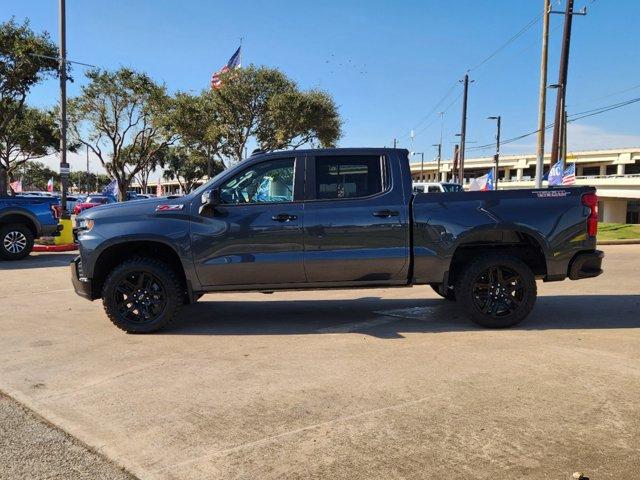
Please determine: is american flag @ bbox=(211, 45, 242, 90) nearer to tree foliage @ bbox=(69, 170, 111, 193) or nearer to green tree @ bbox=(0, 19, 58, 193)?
green tree @ bbox=(0, 19, 58, 193)

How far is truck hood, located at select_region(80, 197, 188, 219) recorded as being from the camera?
5969 mm

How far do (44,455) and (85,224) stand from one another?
10.6ft

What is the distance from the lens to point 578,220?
6121 mm

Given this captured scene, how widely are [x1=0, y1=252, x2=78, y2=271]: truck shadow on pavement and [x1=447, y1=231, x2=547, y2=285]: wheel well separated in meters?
9.38

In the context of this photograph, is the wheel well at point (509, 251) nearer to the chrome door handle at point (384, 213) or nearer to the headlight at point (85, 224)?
the chrome door handle at point (384, 213)

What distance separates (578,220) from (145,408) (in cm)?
481

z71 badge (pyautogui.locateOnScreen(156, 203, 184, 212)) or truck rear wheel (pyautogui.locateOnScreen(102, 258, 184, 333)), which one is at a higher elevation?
z71 badge (pyautogui.locateOnScreen(156, 203, 184, 212))

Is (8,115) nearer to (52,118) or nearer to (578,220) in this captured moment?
(52,118)

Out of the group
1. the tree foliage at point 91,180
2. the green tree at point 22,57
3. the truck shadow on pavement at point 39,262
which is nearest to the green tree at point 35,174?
the tree foliage at point 91,180

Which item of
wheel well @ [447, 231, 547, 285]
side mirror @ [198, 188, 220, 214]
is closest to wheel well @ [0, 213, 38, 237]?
side mirror @ [198, 188, 220, 214]

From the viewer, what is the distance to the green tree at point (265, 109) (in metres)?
33.5

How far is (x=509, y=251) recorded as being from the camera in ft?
21.2

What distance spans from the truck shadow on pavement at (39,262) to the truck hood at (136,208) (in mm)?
7149

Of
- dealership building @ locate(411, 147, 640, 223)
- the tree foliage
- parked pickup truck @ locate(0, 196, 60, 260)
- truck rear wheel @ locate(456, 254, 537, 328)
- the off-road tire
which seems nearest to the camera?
truck rear wheel @ locate(456, 254, 537, 328)
